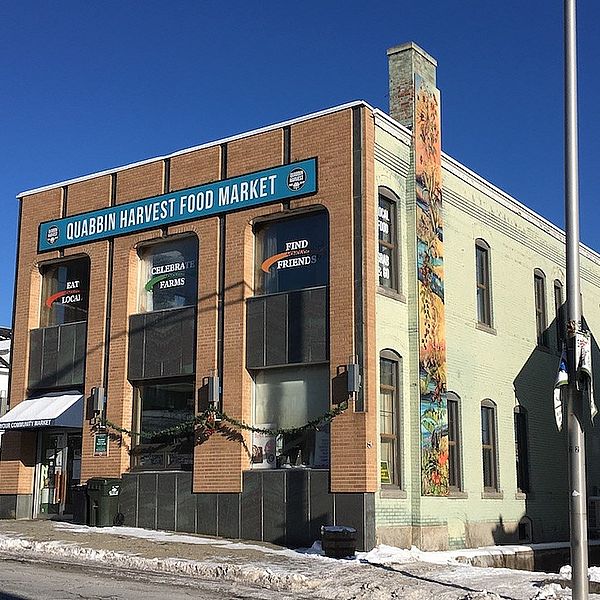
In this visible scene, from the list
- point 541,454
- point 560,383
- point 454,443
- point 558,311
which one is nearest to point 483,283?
point 454,443

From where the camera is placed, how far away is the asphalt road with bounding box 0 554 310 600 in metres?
11.4

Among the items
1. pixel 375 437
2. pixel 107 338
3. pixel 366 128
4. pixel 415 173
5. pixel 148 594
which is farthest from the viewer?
pixel 107 338

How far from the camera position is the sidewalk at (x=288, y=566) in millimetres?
12359

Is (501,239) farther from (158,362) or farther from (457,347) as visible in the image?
(158,362)

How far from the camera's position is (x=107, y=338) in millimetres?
21750

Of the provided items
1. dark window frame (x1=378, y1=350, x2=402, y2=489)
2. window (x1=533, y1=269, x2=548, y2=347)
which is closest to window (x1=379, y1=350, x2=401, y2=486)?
dark window frame (x1=378, y1=350, x2=402, y2=489)

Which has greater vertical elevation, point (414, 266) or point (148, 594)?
point (414, 266)

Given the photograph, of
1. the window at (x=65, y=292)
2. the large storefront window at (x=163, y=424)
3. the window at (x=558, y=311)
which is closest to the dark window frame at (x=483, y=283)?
the window at (x=558, y=311)

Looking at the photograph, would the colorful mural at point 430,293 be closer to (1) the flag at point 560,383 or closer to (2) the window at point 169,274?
(2) the window at point 169,274

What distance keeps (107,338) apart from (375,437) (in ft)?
24.7

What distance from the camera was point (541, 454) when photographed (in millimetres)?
24781

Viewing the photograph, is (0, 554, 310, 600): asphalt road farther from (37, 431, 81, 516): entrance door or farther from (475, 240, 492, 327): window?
(475, 240, 492, 327): window

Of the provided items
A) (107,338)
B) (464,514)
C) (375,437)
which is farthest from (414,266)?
(107,338)

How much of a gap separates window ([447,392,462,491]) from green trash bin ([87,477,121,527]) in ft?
24.8
